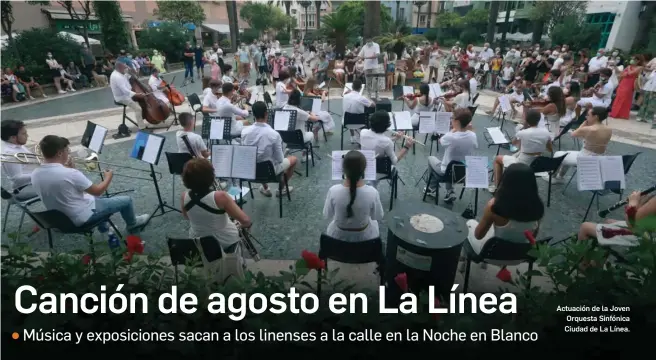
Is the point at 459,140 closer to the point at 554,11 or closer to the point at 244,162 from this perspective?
the point at 244,162

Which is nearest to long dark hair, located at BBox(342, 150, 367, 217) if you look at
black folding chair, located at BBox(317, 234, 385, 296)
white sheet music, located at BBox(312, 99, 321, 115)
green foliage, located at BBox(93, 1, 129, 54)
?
black folding chair, located at BBox(317, 234, 385, 296)

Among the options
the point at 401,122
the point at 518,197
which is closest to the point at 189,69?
the point at 401,122

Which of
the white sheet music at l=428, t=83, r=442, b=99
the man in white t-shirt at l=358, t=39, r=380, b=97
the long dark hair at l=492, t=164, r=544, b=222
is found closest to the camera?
the long dark hair at l=492, t=164, r=544, b=222

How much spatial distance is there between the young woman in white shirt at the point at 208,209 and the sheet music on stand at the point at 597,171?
12.9 feet

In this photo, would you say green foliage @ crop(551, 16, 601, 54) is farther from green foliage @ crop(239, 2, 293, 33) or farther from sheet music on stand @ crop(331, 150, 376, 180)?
green foliage @ crop(239, 2, 293, 33)

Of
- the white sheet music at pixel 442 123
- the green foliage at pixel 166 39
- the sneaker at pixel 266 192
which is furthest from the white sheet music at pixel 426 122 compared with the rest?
the green foliage at pixel 166 39

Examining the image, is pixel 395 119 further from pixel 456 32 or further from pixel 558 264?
pixel 456 32

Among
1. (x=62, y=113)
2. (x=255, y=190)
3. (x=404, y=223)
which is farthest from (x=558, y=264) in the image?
(x=62, y=113)

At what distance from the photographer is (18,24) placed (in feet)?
78.1

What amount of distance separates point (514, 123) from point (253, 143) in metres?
7.97

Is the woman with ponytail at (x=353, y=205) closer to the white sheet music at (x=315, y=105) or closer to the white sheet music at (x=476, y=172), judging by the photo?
the white sheet music at (x=476, y=172)

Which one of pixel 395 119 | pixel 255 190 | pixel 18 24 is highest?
pixel 18 24

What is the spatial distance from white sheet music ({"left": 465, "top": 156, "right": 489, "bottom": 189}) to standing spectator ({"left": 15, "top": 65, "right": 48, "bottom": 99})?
15557 millimetres

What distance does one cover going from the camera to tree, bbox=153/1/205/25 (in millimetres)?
33562
